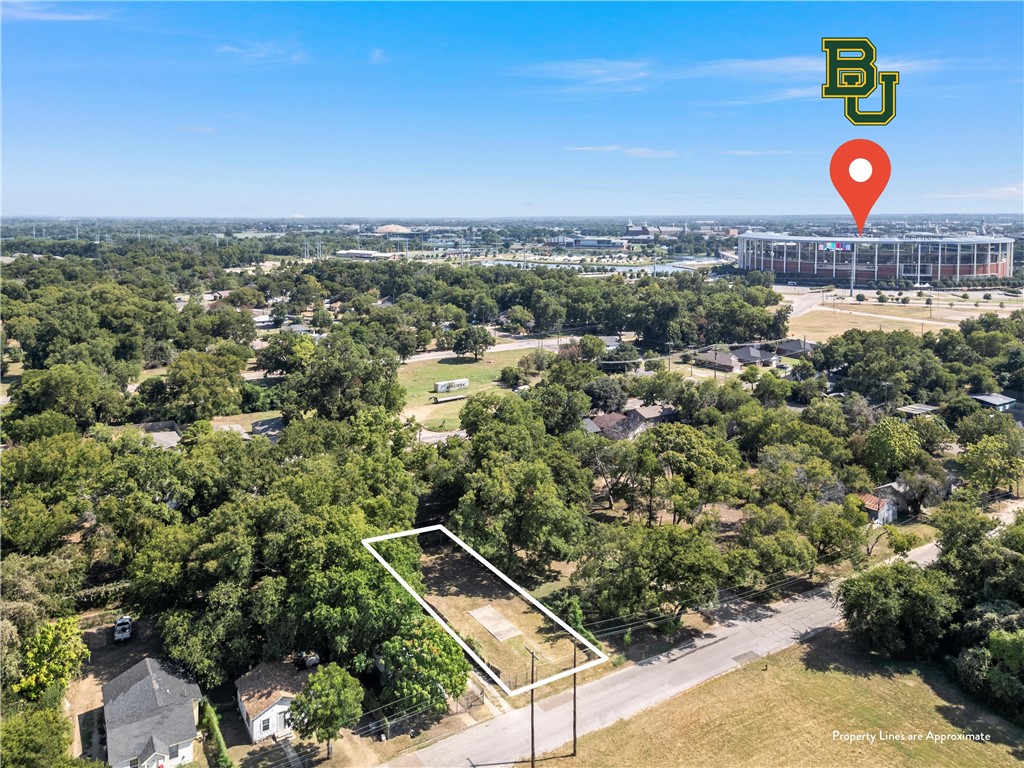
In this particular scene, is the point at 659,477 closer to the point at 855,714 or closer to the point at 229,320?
the point at 855,714

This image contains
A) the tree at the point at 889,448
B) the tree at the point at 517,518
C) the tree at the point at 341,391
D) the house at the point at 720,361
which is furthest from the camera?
the house at the point at 720,361

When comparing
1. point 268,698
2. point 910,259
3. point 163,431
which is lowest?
point 268,698

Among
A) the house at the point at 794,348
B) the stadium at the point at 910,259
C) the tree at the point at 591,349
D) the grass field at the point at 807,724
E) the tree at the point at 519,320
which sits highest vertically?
the stadium at the point at 910,259

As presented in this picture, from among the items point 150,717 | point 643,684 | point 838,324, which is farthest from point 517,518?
point 838,324

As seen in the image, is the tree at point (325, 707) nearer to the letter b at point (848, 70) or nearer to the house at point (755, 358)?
the letter b at point (848, 70)

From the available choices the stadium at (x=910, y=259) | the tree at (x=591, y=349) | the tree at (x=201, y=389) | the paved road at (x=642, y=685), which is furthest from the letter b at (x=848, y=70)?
the stadium at (x=910, y=259)

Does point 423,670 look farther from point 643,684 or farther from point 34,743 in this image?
point 34,743

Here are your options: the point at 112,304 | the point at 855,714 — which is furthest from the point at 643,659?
the point at 112,304

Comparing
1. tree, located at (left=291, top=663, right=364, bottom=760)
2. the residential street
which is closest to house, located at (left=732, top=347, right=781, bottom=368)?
the residential street
